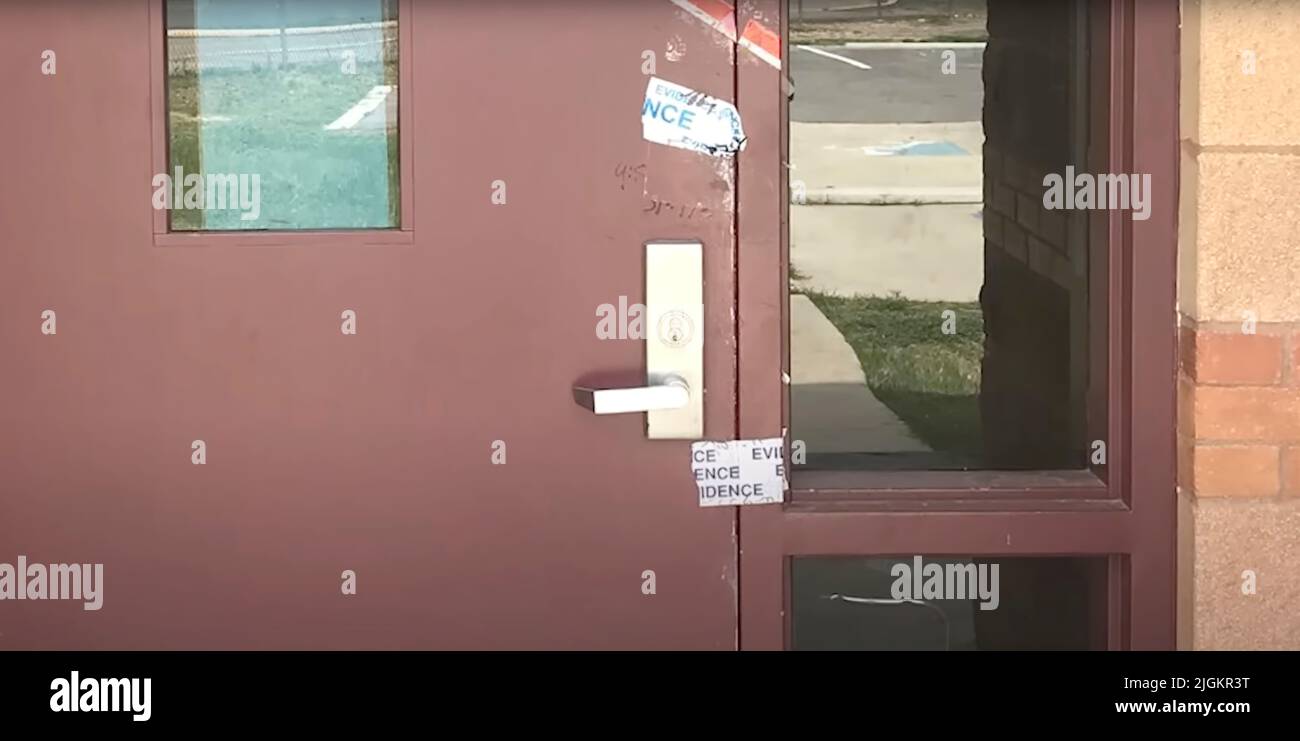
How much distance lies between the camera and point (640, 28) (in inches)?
91.0

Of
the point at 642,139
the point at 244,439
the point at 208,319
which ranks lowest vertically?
the point at 244,439

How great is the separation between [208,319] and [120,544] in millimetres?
369

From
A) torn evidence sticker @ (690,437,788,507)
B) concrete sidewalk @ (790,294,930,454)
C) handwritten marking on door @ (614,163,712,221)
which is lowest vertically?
torn evidence sticker @ (690,437,788,507)

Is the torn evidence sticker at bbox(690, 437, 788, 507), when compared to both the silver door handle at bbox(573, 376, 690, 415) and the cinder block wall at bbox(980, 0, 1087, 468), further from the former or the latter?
the cinder block wall at bbox(980, 0, 1087, 468)

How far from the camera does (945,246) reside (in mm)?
2568

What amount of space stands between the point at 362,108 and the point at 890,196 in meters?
0.91

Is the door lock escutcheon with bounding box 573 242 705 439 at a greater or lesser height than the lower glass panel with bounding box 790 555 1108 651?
greater

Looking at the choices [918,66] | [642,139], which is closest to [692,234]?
[642,139]

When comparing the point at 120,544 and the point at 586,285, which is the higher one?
the point at 586,285

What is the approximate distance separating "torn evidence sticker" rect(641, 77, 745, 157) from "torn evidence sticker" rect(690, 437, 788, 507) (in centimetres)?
44

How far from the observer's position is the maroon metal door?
231 cm

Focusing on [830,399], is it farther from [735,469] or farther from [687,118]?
[687,118]

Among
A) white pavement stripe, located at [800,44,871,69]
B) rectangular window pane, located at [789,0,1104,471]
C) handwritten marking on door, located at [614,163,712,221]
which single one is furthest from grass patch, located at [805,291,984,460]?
white pavement stripe, located at [800,44,871,69]
